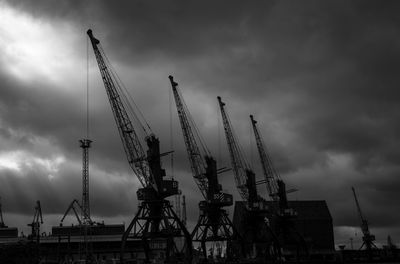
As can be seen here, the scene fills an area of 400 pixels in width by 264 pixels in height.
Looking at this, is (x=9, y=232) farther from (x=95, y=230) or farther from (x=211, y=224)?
(x=211, y=224)

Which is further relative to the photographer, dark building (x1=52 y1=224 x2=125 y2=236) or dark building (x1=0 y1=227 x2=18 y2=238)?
dark building (x1=0 y1=227 x2=18 y2=238)

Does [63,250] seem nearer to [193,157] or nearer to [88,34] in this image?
[193,157]

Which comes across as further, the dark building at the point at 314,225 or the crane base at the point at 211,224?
the dark building at the point at 314,225

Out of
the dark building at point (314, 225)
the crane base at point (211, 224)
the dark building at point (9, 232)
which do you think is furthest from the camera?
the dark building at point (9, 232)

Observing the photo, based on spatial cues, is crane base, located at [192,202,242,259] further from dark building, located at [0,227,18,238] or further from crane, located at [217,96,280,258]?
dark building, located at [0,227,18,238]

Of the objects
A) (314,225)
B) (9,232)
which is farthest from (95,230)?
(314,225)

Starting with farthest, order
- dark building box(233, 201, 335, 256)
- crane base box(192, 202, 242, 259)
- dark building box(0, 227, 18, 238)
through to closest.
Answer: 1. dark building box(0, 227, 18, 238)
2. dark building box(233, 201, 335, 256)
3. crane base box(192, 202, 242, 259)

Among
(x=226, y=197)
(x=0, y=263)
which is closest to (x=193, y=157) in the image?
(x=226, y=197)

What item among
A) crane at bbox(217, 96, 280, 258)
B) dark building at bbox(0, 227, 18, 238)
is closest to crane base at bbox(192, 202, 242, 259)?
crane at bbox(217, 96, 280, 258)

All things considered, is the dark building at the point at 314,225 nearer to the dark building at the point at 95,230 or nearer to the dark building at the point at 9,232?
the dark building at the point at 95,230

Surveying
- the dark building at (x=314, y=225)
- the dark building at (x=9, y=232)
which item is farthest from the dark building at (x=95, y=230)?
the dark building at (x=314, y=225)

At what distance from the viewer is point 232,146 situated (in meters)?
152

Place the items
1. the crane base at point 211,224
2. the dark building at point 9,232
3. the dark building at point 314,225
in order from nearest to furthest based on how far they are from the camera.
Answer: the crane base at point 211,224, the dark building at point 314,225, the dark building at point 9,232

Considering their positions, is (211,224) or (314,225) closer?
(211,224)
